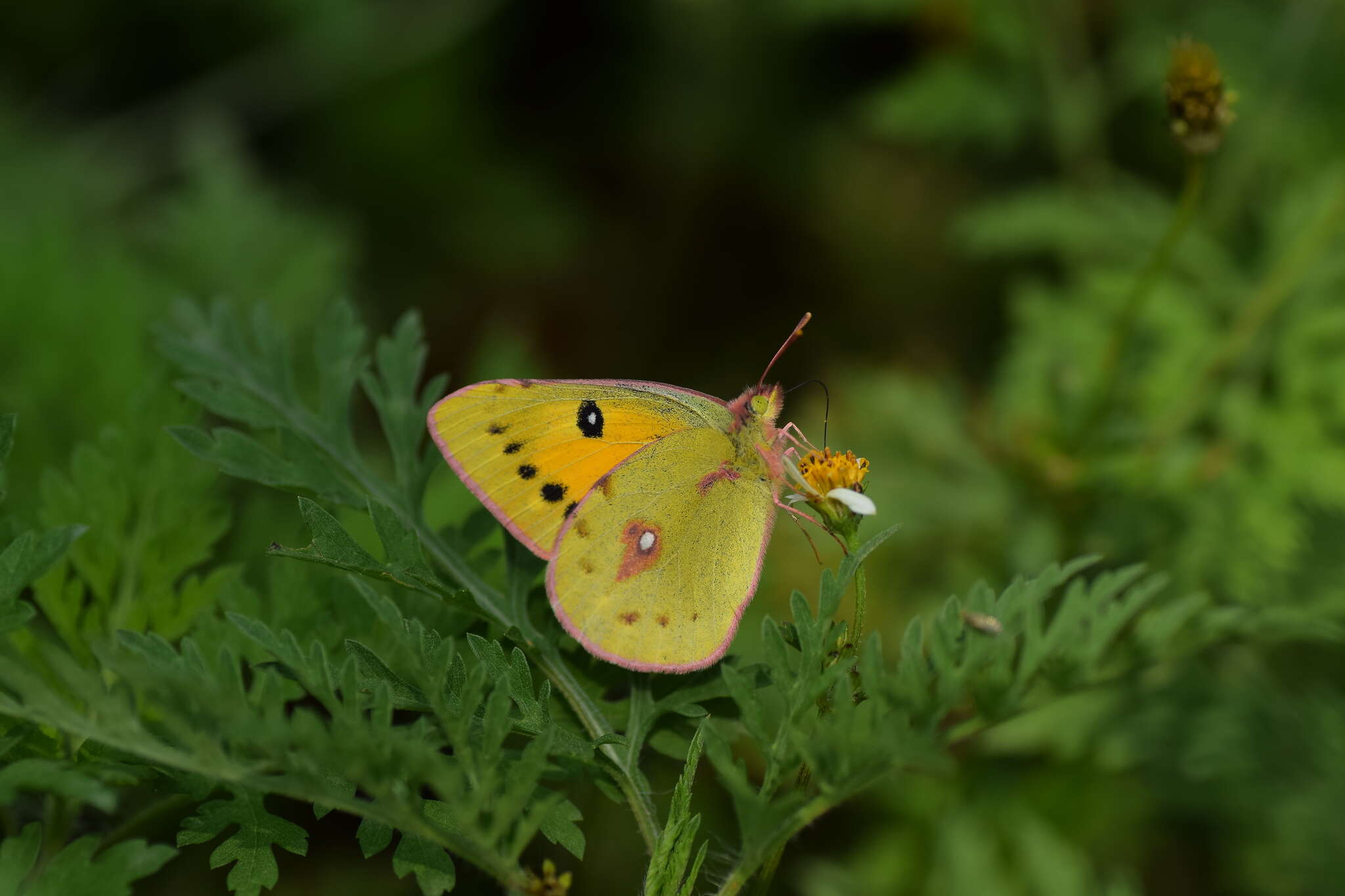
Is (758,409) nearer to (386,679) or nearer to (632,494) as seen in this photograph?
(632,494)

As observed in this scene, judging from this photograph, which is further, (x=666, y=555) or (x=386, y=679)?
(x=666, y=555)

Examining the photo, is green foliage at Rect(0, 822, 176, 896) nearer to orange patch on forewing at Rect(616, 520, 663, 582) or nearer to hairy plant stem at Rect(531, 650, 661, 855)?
hairy plant stem at Rect(531, 650, 661, 855)

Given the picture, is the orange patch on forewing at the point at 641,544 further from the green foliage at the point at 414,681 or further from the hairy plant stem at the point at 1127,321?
the hairy plant stem at the point at 1127,321

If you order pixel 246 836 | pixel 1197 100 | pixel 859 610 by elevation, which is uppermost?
pixel 1197 100

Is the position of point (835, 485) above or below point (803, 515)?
above

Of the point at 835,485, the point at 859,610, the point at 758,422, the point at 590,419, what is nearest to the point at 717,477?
the point at 758,422

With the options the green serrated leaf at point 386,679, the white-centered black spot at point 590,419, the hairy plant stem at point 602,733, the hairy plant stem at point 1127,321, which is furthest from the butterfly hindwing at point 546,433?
the hairy plant stem at point 1127,321

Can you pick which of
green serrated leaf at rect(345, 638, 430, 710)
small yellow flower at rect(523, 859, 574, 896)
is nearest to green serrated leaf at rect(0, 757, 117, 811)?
green serrated leaf at rect(345, 638, 430, 710)

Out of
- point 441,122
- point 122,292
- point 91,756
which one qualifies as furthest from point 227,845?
point 441,122
